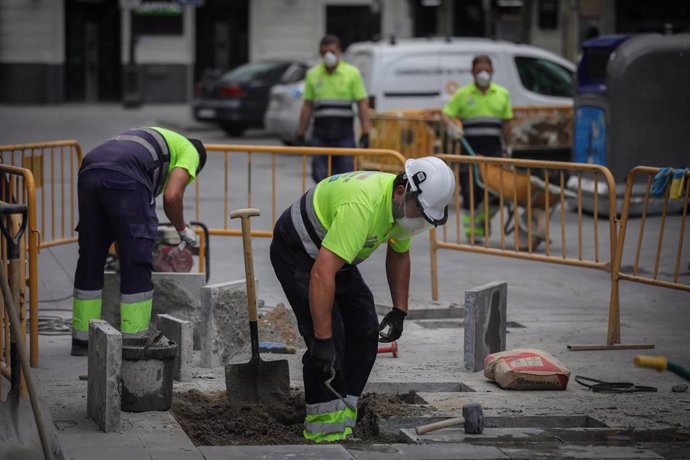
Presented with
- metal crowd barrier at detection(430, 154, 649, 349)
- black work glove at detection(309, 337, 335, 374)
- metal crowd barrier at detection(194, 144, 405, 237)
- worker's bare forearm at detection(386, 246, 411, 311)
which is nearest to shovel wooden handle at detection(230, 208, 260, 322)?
worker's bare forearm at detection(386, 246, 411, 311)

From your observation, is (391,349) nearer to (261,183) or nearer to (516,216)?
(516,216)

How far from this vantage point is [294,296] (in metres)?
6.88

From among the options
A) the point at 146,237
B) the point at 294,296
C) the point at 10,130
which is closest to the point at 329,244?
the point at 294,296

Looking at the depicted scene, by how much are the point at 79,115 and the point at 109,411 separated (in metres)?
27.4

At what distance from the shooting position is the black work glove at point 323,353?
6488 millimetres

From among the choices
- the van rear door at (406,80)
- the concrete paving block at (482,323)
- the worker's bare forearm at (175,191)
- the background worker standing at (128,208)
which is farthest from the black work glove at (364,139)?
the worker's bare forearm at (175,191)

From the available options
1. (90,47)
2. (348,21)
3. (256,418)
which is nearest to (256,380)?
(256,418)

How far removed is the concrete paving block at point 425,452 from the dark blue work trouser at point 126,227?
6.18 ft

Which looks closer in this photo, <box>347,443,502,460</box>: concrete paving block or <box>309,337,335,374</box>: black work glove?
<box>347,443,502,460</box>: concrete paving block

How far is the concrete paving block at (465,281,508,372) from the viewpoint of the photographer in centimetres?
830

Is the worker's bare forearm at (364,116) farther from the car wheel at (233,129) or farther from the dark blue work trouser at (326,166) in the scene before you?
the car wheel at (233,129)

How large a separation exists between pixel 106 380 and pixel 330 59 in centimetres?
833

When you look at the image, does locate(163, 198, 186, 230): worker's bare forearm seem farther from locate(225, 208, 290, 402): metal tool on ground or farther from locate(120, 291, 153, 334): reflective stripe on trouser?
locate(225, 208, 290, 402): metal tool on ground

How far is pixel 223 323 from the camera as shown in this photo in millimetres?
8375
